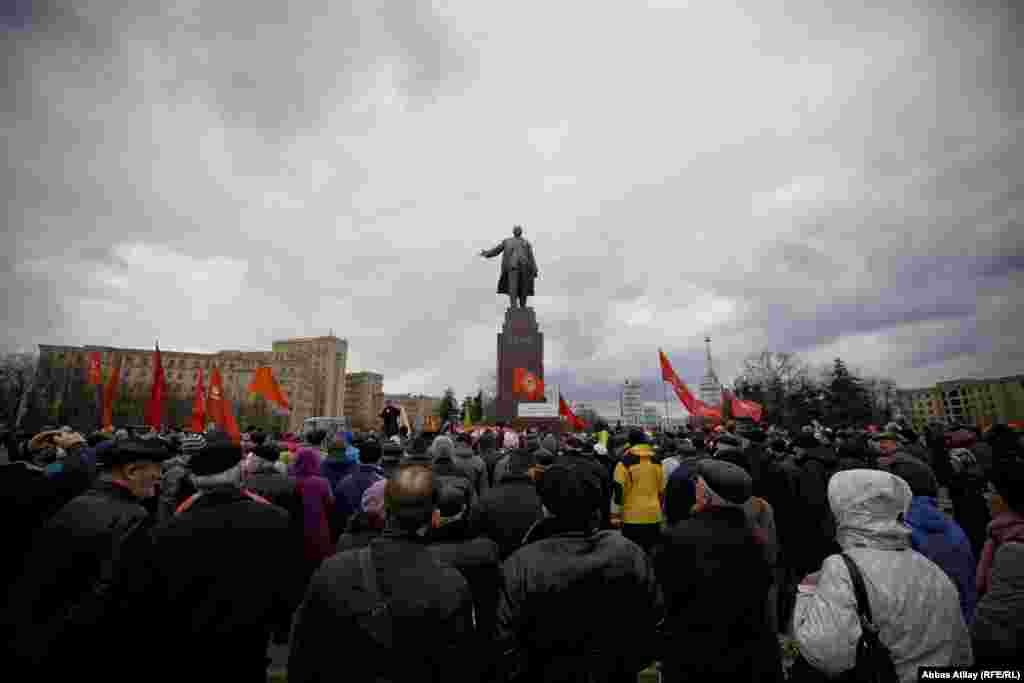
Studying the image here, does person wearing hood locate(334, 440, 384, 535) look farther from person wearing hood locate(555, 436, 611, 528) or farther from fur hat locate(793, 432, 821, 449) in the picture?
fur hat locate(793, 432, 821, 449)

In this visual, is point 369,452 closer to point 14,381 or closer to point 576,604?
point 576,604

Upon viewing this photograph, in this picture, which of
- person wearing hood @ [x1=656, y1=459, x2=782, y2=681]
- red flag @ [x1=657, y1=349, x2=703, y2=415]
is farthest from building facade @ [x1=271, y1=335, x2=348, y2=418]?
person wearing hood @ [x1=656, y1=459, x2=782, y2=681]

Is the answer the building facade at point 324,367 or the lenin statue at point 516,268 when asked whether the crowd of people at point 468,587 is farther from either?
the building facade at point 324,367

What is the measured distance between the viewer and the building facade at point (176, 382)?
55000mm

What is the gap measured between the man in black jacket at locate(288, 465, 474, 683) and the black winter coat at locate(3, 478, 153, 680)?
1.22m

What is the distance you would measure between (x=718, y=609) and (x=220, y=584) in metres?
2.86

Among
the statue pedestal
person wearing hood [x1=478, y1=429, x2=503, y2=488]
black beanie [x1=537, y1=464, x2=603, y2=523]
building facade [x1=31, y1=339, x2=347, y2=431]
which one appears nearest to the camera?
black beanie [x1=537, y1=464, x2=603, y2=523]

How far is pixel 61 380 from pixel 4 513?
77.5 metres

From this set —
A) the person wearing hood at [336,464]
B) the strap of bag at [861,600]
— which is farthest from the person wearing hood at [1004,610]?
the person wearing hood at [336,464]

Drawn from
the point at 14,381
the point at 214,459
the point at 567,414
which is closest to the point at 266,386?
the point at 567,414

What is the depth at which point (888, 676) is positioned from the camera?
2.03 meters

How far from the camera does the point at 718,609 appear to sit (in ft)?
8.64

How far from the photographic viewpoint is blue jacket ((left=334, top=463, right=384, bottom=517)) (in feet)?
18.8

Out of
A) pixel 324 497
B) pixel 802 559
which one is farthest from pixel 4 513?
pixel 802 559
